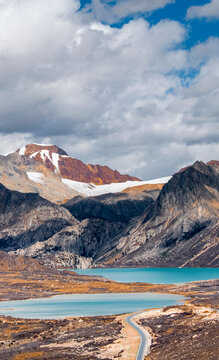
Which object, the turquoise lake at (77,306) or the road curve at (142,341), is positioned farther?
the turquoise lake at (77,306)

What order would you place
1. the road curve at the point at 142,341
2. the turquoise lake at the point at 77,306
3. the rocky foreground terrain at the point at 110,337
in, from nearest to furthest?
the rocky foreground terrain at the point at 110,337 → the road curve at the point at 142,341 → the turquoise lake at the point at 77,306

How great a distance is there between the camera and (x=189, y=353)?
73.9 meters

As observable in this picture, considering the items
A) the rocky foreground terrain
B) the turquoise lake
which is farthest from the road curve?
the turquoise lake

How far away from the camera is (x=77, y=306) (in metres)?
170

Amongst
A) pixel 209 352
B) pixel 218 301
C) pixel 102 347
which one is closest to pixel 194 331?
pixel 102 347

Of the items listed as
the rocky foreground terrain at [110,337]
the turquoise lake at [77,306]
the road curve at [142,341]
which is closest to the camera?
the rocky foreground terrain at [110,337]

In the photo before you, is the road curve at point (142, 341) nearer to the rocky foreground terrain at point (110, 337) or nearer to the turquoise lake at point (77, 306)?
the rocky foreground terrain at point (110, 337)

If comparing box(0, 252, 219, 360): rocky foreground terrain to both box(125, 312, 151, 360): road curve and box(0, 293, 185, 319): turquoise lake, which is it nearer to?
box(125, 312, 151, 360): road curve

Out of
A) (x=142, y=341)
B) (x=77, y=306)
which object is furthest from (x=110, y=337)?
(x=77, y=306)

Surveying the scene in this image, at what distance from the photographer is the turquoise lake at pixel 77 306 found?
148 m

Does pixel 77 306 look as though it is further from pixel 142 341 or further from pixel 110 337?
pixel 142 341

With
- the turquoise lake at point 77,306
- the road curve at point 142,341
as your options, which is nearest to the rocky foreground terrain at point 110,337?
the road curve at point 142,341

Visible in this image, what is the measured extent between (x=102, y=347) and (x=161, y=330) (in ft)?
68.6

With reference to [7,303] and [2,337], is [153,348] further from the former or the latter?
[7,303]
